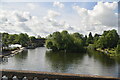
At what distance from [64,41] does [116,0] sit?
9.96 metres

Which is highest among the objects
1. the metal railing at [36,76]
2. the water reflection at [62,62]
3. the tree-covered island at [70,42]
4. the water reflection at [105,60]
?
the tree-covered island at [70,42]

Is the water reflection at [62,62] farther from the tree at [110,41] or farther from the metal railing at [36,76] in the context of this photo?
the tree at [110,41]

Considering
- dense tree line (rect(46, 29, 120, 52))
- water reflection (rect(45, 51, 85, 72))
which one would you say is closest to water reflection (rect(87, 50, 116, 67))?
water reflection (rect(45, 51, 85, 72))

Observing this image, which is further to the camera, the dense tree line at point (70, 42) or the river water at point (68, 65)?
the dense tree line at point (70, 42)

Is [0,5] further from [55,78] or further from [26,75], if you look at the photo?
[55,78]

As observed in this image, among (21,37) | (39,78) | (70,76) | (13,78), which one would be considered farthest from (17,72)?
(21,37)

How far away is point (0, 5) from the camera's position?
1.52 meters

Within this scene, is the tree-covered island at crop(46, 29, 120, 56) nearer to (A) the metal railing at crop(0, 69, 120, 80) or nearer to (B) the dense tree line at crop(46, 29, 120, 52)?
(B) the dense tree line at crop(46, 29, 120, 52)

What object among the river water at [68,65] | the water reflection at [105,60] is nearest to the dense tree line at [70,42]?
the water reflection at [105,60]

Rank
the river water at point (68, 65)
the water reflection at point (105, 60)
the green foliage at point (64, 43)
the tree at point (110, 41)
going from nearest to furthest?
the river water at point (68, 65) < the water reflection at point (105, 60) < the green foliage at point (64, 43) < the tree at point (110, 41)

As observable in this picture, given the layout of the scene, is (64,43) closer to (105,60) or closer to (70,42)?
(70,42)

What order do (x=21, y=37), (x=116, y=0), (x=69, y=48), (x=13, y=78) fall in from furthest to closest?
(x=21, y=37)
(x=69, y=48)
(x=13, y=78)
(x=116, y=0)

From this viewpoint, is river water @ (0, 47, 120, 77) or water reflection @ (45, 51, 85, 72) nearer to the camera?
river water @ (0, 47, 120, 77)

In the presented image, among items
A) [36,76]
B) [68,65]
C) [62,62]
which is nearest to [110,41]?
[62,62]
